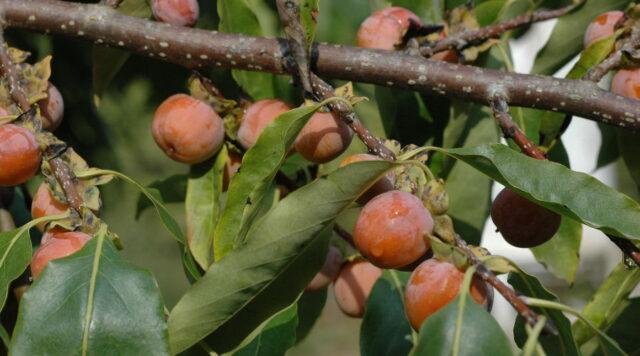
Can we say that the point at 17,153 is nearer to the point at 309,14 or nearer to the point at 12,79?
the point at 12,79

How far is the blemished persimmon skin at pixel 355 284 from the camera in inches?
46.5

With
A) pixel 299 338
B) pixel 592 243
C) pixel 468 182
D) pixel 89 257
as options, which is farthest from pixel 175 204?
pixel 592 243

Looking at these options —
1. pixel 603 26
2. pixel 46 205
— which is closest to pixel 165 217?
pixel 46 205

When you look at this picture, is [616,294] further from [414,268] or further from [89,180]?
[89,180]

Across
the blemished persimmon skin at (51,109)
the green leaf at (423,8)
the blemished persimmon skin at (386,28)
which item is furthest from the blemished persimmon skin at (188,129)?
the green leaf at (423,8)

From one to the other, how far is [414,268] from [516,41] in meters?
0.66

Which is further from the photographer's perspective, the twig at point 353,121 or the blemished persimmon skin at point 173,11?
the blemished persimmon skin at point 173,11

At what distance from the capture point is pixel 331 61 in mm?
1048

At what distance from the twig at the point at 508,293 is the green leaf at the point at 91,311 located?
0.82 ft

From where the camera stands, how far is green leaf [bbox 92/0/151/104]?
47.2 inches

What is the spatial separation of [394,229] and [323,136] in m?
0.20

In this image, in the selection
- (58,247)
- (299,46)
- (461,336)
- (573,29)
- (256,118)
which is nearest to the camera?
(461,336)

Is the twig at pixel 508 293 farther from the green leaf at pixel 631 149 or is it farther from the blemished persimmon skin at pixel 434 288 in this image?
the green leaf at pixel 631 149

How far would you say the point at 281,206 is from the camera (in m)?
0.81
